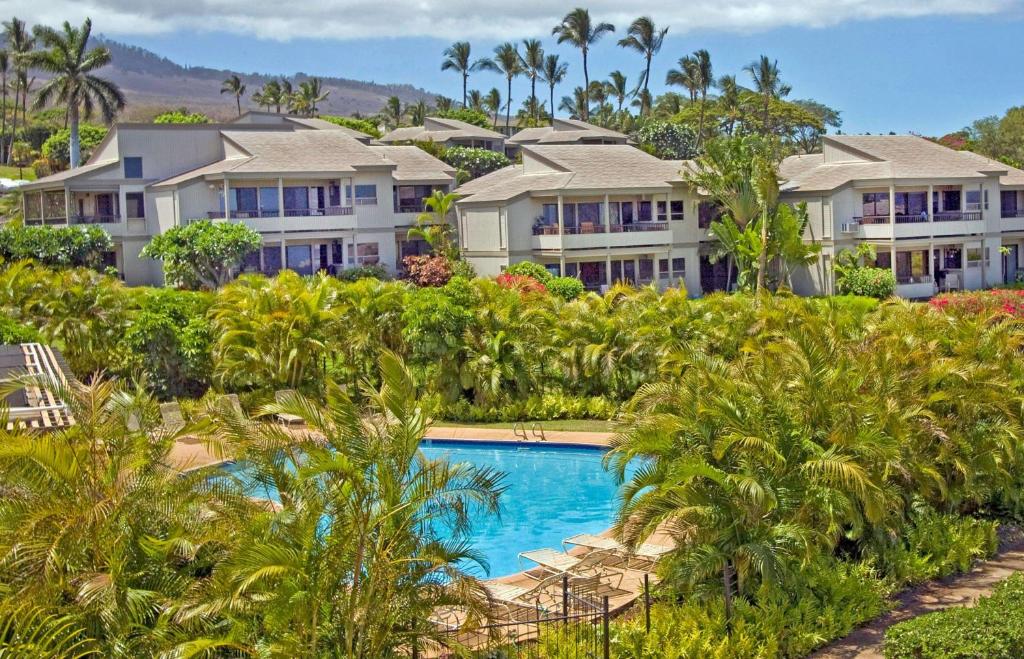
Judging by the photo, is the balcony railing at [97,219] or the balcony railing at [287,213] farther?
the balcony railing at [97,219]

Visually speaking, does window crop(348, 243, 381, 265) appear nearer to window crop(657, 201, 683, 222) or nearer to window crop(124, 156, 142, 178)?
window crop(124, 156, 142, 178)

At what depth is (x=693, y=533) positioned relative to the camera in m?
14.8

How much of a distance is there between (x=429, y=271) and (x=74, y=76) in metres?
23.1

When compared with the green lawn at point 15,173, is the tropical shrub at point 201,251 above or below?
below

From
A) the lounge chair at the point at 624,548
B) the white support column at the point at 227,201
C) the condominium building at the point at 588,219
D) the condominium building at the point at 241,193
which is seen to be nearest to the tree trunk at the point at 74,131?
the condominium building at the point at 241,193

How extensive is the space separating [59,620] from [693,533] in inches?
295

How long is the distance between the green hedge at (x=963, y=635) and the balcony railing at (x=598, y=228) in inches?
1377

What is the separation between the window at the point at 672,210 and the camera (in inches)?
2008

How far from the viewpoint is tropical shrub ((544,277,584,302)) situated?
4347cm

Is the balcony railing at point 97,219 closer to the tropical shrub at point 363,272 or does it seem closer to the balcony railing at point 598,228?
the tropical shrub at point 363,272

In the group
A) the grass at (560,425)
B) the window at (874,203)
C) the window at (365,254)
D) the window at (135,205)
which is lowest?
the grass at (560,425)

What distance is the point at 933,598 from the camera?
16.4 metres

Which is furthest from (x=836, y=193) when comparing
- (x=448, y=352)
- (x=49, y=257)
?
(x=49, y=257)

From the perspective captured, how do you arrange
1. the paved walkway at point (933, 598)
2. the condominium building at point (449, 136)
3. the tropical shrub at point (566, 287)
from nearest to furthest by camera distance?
the paved walkway at point (933, 598)
the tropical shrub at point (566, 287)
the condominium building at point (449, 136)
